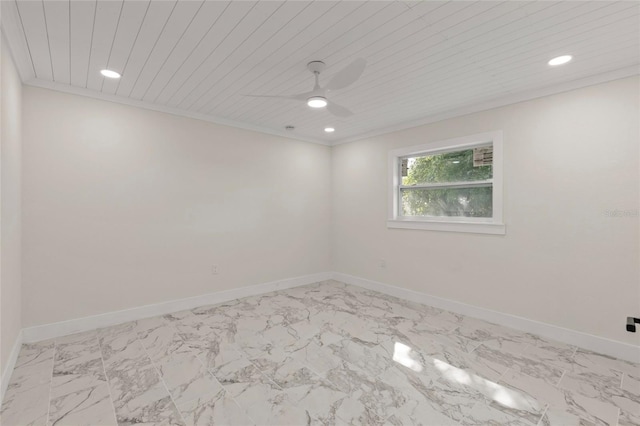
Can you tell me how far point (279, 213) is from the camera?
4715 millimetres

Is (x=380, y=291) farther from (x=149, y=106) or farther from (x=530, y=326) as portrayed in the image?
(x=149, y=106)

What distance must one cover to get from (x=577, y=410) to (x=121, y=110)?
15.8ft

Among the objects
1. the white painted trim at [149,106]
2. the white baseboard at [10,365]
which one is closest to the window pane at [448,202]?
the white painted trim at [149,106]

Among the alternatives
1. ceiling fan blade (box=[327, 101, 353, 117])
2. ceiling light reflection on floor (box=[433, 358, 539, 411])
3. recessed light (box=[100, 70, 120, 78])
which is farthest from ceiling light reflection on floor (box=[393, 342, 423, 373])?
recessed light (box=[100, 70, 120, 78])

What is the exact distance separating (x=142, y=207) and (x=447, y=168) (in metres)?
3.87

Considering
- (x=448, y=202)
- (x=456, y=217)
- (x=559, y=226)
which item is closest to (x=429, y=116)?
(x=448, y=202)

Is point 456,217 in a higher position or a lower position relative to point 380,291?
higher

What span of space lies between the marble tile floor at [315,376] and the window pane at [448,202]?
135cm

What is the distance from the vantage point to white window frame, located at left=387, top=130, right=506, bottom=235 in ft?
11.0

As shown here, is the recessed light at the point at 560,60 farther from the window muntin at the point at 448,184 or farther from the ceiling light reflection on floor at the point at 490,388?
the ceiling light reflection on floor at the point at 490,388

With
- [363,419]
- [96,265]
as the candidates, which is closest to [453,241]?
[363,419]

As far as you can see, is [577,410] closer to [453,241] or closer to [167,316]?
[453,241]

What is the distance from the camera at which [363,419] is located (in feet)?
5.95

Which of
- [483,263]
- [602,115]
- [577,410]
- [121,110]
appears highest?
[121,110]
